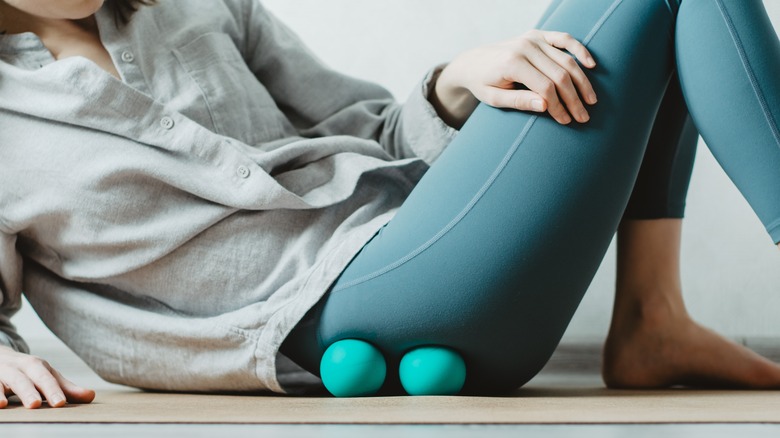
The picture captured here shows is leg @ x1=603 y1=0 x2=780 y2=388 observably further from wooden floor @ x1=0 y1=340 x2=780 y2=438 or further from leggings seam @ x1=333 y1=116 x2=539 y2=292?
leggings seam @ x1=333 y1=116 x2=539 y2=292

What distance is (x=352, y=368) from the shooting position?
81 centimetres

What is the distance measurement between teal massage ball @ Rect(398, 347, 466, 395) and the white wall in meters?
0.70

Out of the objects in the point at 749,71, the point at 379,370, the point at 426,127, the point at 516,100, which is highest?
the point at 749,71

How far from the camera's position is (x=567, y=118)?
0.74m

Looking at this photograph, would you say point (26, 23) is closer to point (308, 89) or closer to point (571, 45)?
point (308, 89)

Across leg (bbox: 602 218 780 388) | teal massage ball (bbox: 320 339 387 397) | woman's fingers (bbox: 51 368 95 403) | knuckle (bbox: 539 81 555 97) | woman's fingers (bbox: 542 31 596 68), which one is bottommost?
woman's fingers (bbox: 51 368 95 403)

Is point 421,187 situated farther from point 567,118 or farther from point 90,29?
point 90,29

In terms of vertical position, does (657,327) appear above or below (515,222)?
below

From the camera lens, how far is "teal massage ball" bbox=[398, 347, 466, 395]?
2.65 ft

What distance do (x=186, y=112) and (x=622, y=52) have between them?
0.46m

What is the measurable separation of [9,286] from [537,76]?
0.57 meters

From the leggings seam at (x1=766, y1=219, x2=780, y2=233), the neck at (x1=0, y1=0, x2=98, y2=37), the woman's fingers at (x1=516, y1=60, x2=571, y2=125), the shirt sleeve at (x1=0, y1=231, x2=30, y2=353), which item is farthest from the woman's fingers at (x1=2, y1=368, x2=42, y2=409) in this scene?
the leggings seam at (x1=766, y1=219, x2=780, y2=233)

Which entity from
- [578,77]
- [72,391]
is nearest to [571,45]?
[578,77]

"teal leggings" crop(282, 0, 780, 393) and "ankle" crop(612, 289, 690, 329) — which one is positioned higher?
"teal leggings" crop(282, 0, 780, 393)
